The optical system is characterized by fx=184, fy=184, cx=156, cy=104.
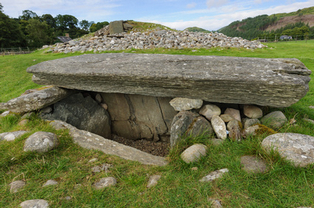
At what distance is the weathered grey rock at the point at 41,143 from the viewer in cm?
373

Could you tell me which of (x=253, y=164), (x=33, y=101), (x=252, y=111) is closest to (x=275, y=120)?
(x=252, y=111)

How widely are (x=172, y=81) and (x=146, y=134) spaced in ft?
9.08

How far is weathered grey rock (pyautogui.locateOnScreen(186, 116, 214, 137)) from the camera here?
167 inches

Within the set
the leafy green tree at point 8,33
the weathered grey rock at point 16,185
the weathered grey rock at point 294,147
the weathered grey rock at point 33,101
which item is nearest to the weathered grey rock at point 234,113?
the weathered grey rock at point 294,147

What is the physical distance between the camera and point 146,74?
420 centimetres

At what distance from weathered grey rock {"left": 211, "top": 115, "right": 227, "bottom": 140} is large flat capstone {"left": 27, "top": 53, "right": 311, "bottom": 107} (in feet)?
1.59

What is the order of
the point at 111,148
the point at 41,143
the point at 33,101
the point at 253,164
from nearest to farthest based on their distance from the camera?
the point at 253,164 < the point at 41,143 < the point at 111,148 < the point at 33,101

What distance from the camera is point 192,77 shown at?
154 inches

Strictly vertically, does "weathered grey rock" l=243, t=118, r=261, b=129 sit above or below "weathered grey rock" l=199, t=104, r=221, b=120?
below

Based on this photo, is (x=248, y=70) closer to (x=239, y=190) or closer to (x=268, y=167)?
(x=268, y=167)

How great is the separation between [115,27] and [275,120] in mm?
20690

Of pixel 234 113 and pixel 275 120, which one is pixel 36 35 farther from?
pixel 275 120

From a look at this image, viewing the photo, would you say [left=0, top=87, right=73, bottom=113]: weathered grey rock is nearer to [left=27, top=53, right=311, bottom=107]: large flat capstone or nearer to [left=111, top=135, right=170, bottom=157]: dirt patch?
[left=27, top=53, right=311, bottom=107]: large flat capstone

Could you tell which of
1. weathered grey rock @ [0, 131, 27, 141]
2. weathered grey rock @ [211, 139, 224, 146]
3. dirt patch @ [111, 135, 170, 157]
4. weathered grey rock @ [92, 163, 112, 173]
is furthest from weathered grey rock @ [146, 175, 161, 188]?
weathered grey rock @ [0, 131, 27, 141]
